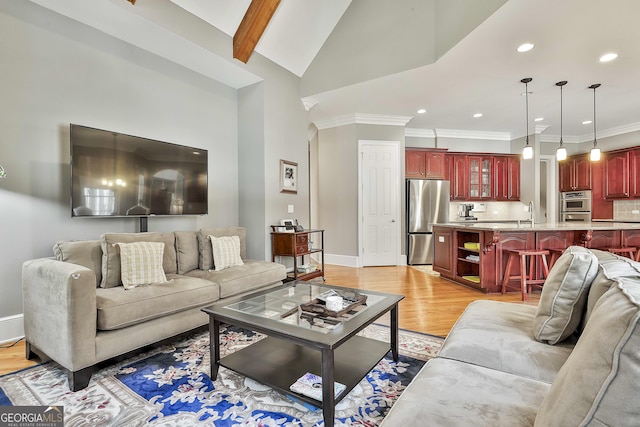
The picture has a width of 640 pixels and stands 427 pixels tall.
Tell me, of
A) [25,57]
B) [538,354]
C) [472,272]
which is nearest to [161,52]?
[25,57]

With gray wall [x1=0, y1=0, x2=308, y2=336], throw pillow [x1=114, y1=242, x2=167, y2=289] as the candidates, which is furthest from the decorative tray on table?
gray wall [x1=0, y1=0, x2=308, y2=336]

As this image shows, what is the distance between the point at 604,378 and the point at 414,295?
10.9 feet

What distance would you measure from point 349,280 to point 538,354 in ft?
11.1

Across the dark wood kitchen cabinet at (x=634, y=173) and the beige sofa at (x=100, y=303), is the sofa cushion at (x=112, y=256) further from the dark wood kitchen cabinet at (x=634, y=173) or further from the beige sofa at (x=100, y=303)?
the dark wood kitchen cabinet at (x=634, y=173)

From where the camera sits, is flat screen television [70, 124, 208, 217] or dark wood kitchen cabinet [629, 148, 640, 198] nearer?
flat screen television [70, 124, 208, 217]

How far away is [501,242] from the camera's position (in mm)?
4004

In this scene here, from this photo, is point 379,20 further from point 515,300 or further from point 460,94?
point 515,300

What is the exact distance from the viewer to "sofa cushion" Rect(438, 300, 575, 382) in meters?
1.31

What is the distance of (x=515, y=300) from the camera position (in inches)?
145

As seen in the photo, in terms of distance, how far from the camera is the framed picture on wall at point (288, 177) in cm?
447

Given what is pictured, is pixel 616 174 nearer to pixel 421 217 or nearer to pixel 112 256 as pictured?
pixel 421 217

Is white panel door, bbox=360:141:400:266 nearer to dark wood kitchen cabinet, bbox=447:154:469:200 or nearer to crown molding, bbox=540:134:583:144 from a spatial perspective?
dark wood kitchen cabinet, bbox=447:154:469:200

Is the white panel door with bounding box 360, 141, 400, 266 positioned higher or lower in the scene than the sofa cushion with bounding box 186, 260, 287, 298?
higher

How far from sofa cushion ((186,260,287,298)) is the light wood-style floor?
1.31 meters
